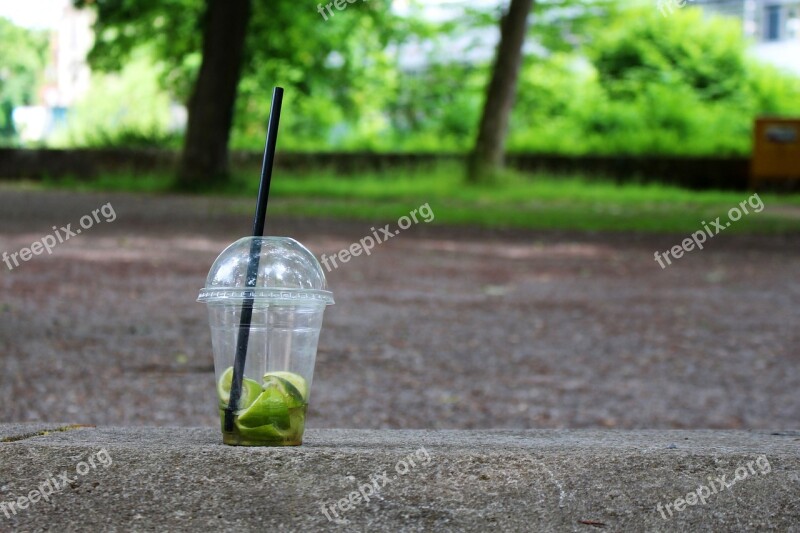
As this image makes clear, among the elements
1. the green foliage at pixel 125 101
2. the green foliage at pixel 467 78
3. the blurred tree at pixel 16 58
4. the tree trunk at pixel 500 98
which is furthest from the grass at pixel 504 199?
the green foliage at pixel 125 101

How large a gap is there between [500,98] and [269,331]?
21.9 m


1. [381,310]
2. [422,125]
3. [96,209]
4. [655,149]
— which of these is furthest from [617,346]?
[422,125]

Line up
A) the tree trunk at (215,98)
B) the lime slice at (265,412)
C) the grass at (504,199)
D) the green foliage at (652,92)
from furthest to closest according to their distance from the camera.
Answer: the green foliage at (652,92) < the tree trunk at (215,98) < the grass at (504,199) < the lime slice at (265,412)

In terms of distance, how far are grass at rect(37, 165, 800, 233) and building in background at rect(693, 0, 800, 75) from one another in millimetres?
28516

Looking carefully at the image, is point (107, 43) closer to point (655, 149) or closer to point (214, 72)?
point (214, 72)

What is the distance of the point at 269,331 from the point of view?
242 centimetres

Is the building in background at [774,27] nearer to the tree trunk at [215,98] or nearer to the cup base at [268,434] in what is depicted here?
the tree trunk at [215,98]

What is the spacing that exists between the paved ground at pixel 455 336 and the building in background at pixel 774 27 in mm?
39215

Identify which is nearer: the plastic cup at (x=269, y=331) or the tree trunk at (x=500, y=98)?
the plastic cup at (x=269, y=331)

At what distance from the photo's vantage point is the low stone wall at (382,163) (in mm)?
25234

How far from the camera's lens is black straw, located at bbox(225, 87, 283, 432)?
232 centimetres

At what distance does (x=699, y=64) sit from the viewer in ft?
128

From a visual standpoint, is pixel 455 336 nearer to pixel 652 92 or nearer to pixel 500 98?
pixel 500 98

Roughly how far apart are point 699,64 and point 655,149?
1245 centimetres
